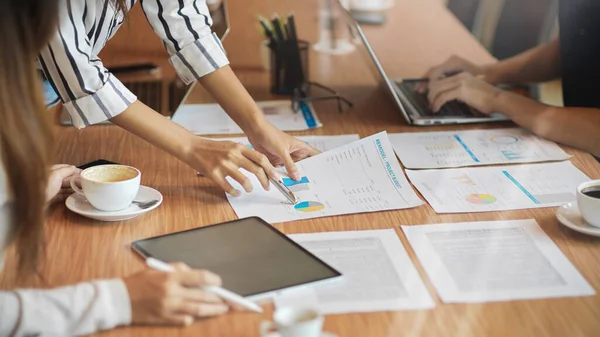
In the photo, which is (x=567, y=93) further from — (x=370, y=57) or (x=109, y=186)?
(x=109, y=186)

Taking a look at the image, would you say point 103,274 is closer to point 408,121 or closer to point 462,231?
point 462,231

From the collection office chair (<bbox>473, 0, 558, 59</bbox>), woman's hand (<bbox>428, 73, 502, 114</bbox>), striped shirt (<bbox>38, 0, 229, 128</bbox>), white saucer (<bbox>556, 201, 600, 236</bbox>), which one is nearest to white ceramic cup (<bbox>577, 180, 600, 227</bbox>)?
white saucer (<bbox>556, 201, 600, 236</bbox>)

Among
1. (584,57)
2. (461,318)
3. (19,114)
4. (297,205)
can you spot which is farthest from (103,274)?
(584,57)

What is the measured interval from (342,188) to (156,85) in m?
0.77

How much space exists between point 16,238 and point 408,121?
0.98 meters

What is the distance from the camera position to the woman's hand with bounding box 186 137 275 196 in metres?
1.41

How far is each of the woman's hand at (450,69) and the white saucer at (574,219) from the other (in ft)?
2.19

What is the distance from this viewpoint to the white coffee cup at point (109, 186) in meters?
1.29

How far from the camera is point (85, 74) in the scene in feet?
4.49

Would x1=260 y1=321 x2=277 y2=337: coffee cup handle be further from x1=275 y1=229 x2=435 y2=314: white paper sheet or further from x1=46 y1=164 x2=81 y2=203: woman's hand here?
x1=46 y1=164 x2=81 y2=203: woman's hand

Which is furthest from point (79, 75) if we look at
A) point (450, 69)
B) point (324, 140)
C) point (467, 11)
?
point (467, 11)

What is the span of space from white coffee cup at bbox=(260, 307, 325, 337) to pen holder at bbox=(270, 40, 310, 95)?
1.14m

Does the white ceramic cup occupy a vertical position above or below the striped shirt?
below

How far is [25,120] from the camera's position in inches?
41.4
